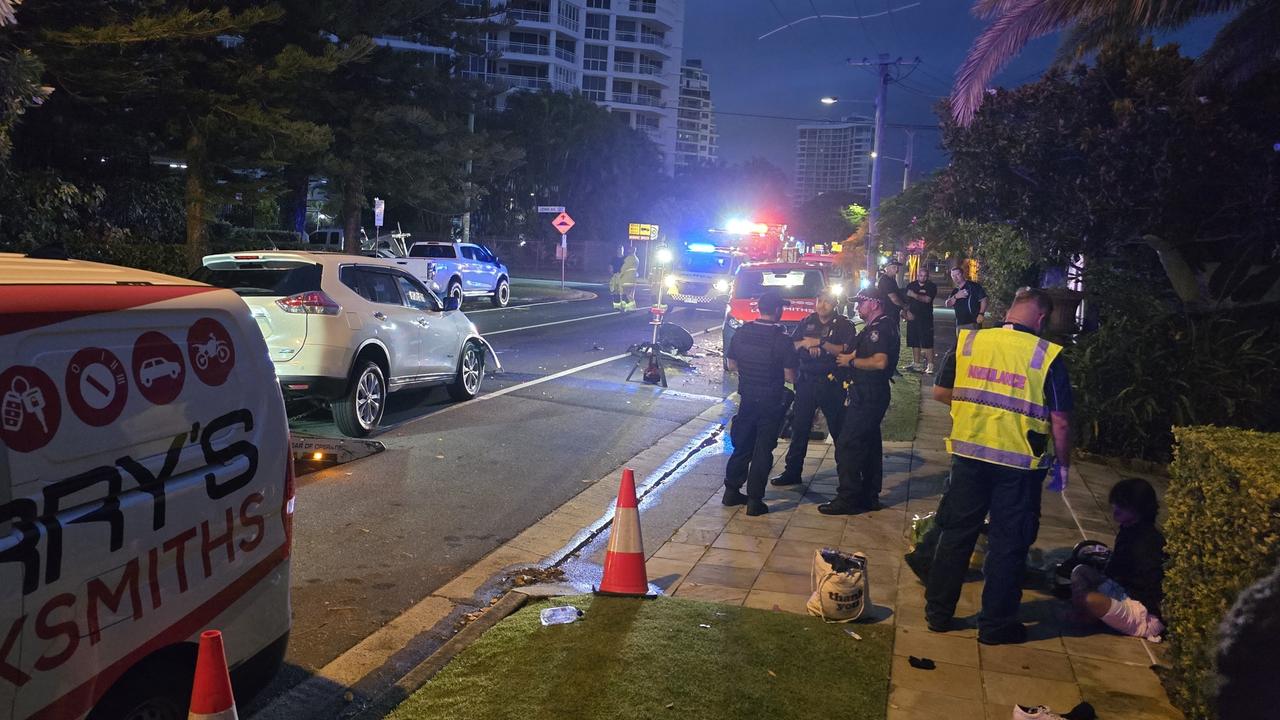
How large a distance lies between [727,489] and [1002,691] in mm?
3560

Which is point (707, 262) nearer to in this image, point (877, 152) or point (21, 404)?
point (877, 152)

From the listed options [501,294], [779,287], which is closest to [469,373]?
[779,287]

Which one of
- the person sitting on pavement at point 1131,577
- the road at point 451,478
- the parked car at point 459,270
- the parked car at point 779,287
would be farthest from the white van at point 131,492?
the parked car at point 459,270

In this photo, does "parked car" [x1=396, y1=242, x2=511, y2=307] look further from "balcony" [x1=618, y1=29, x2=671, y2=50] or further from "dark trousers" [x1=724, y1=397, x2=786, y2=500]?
"balcony" [x1=618, y1=29, x2=671, y2=50]

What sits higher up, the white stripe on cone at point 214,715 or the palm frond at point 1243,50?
the palm frond at point 1243,50

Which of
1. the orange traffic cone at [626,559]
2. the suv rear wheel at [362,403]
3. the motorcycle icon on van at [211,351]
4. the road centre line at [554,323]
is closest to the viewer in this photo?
the motorcycle icon on van at [211,351]

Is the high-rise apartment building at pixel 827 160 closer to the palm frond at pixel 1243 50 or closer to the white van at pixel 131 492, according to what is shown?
the palm frond at pixel 1243 50

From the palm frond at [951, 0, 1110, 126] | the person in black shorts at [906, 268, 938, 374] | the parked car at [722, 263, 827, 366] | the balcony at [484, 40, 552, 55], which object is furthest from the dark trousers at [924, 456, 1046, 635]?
the balcony at [484, 40, 552, 55]

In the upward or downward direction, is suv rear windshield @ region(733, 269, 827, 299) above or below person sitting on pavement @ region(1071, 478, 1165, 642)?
above

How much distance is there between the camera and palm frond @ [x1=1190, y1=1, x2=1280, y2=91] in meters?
8.49

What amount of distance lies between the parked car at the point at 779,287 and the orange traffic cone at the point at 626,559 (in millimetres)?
11098

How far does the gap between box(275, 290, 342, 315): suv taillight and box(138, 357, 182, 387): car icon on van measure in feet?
21.1

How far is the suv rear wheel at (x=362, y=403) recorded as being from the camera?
9.88 metres

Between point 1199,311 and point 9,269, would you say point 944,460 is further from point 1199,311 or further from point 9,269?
point 9,269
